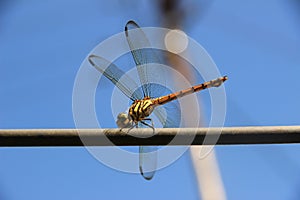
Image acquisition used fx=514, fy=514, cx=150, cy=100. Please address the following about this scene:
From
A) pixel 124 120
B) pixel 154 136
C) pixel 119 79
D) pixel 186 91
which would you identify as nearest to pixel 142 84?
pixel 119 79

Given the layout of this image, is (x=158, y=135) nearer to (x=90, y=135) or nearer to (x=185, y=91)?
(x=90, y=135)

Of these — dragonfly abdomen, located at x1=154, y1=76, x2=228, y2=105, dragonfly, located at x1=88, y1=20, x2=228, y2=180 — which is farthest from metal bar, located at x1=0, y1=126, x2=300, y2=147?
dragonfly abdomen, located at x1=154, y1=76, x2=228, y2=105

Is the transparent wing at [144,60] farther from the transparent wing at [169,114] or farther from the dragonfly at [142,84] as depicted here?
the transparent wing at [169,114]

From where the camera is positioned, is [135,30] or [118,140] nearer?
[118,140]

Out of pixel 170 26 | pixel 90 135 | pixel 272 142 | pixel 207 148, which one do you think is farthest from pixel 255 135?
pixel 170 26

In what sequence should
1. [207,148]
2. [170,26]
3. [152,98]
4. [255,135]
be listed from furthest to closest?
[170,26] → [152,98] → [207,148] → [255,135]

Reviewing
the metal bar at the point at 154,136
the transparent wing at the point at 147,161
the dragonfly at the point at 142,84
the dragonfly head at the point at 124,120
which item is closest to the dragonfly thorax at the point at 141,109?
the dragonfly at the point at 142,84

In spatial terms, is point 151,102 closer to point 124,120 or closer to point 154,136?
point 124,120

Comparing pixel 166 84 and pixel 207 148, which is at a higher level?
pixel 166 84
